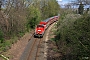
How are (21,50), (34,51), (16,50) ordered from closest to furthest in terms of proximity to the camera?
(34,51)
(16,50)
(21,50)

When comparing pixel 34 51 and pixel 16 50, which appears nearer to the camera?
pixel 34 51

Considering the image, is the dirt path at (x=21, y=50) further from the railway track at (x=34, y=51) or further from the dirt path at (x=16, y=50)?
the railway track at (x=34, y=51)

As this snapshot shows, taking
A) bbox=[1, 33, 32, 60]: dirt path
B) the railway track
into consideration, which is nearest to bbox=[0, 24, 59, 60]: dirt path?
bbox=[1, 33, 32, 60]: dirt path

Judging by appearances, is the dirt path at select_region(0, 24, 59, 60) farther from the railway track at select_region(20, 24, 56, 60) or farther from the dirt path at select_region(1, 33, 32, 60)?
the railway track at select_region(20, 24, 56, 60)

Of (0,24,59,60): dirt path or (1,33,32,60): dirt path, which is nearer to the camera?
(1,33,32,60): dirt path

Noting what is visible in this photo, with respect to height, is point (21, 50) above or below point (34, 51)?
above

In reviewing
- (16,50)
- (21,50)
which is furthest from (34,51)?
(16,50)

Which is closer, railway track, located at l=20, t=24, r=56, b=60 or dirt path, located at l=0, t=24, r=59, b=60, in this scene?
railway track, located at l=20, t=24, r=56, b=60

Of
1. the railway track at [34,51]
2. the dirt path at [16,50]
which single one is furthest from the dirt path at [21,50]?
the railway track at [34,51]

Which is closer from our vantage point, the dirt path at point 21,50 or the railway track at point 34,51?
the railway track at point 34,51

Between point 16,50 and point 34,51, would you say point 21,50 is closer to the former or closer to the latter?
point 16,50

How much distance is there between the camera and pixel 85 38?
1512 cm

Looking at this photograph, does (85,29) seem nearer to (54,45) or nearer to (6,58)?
(6,58)

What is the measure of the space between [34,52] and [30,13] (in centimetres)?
1935
